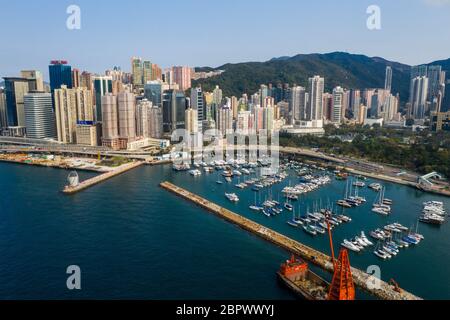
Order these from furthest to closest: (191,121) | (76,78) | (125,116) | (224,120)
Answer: (76,78), (224,120), (191,121), (125,116)

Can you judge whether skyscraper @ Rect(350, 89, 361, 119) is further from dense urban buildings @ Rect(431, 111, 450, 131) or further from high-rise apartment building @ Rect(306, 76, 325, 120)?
dense urban buildings @ Rect(431, 111, 450, 131)

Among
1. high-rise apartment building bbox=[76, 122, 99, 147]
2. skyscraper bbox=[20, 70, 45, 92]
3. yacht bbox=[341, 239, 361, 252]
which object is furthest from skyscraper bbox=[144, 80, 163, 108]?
yacht bbox=[341, 239, 361, 252]

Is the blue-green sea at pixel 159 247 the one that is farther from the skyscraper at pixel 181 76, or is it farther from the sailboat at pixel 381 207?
the skyscraper at pixel 181 76

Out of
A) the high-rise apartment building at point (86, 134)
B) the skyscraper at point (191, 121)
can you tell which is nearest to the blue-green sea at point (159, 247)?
the high-rise apartment building at point (86, 134)

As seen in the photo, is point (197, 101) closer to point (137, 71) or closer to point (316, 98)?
point (316, 98)

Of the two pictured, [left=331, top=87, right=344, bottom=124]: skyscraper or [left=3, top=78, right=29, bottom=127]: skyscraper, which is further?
[left=331, top=87, right=344, bottom=124]: skyscraper

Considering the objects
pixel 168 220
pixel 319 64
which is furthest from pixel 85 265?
pixel 319 64

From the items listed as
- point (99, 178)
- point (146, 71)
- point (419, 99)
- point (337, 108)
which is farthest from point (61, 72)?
point (419, 99)
